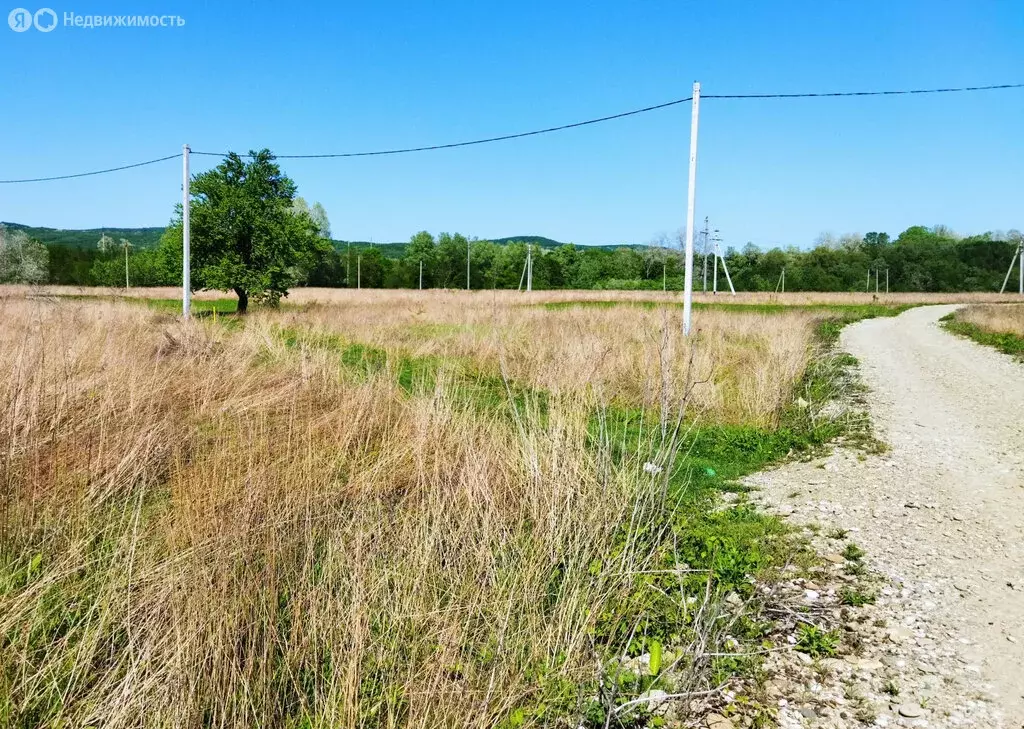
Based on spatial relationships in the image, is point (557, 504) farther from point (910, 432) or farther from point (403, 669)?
point (910, 432)

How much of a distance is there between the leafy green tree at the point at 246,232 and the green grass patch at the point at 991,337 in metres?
20.7

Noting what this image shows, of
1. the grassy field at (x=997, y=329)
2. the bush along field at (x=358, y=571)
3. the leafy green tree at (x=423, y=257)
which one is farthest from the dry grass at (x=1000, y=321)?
the leafy green tree at (x=423, y=257)

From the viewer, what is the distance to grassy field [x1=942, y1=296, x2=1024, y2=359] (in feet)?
49.6

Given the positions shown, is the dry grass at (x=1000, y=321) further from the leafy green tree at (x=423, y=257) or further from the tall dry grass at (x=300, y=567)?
the leafy green tree at (x=423, y=257)

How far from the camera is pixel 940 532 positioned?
4.41 metres

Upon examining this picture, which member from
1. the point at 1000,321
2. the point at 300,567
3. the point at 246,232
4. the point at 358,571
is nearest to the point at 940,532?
the point at 358,571

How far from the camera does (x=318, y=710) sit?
2.38 metres

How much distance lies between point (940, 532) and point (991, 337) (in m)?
15.6

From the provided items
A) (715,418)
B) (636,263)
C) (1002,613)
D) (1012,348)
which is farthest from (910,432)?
(636,263)

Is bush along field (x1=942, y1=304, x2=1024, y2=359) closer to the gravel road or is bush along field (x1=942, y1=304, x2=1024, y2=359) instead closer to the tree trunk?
the gravel road

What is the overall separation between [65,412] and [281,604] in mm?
2672

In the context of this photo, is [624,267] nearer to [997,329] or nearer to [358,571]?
[997,329]

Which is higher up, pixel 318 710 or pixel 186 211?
pixel 186 211

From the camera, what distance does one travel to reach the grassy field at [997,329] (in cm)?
1512
